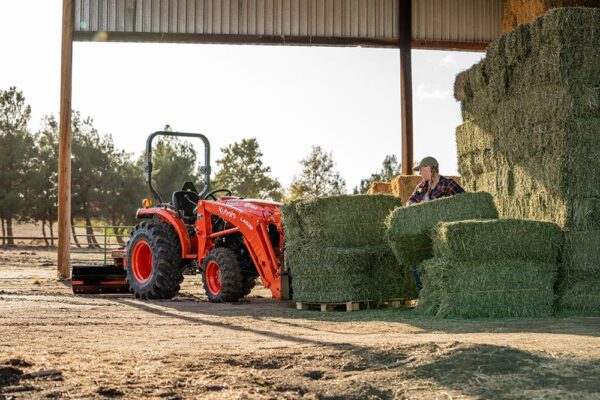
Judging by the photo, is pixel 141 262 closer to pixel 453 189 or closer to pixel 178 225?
pixel 178 225

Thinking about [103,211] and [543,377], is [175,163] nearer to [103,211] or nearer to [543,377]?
[103,211]

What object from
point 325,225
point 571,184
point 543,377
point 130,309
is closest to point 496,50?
point 571,184

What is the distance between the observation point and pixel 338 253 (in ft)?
33.3

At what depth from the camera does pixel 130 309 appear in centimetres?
1048

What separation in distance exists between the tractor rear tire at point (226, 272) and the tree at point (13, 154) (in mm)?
36211

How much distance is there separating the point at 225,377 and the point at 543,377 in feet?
5.80

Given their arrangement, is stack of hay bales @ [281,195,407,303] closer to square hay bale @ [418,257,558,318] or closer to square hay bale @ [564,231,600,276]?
square hay bale @ [418,257,558,318]

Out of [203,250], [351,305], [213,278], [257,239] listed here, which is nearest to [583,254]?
[351,305]

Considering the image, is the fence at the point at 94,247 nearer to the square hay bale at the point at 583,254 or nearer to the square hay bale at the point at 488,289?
the square hay bale at the point at 488,289

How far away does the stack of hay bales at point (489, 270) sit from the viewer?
9117mm

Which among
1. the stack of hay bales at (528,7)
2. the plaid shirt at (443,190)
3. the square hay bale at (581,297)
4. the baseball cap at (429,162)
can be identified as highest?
the stack of hay bales at (528,7)

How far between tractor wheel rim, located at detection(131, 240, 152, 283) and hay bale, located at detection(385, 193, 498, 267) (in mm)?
4117

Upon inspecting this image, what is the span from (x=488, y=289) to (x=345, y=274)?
170 centimetres

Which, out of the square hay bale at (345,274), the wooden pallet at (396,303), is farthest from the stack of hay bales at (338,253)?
the wooden pallet at (396,303)
